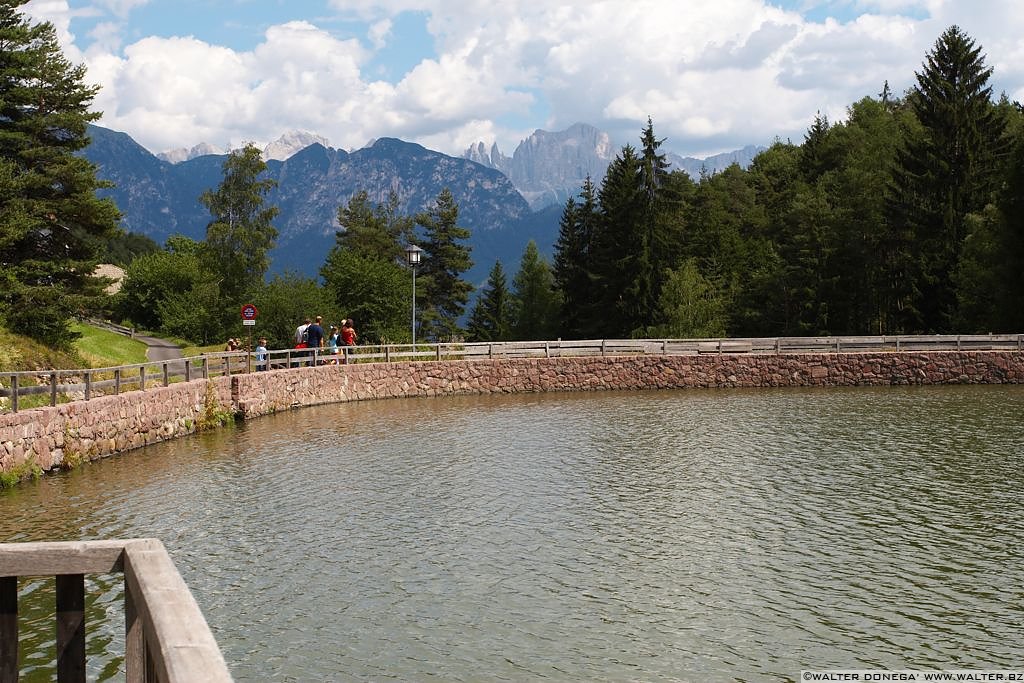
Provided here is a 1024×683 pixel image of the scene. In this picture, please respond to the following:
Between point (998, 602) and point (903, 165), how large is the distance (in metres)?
54.7

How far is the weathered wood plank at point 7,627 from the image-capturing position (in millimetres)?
4230

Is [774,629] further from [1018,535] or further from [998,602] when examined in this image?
[1018,535]

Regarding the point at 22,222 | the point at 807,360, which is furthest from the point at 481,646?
the point at 807,360

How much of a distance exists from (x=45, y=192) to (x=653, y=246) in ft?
159

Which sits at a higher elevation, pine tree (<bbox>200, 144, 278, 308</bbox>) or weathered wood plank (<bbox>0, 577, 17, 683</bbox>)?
pine tree (<bbox>200, 144, 278, 308</bbox>)

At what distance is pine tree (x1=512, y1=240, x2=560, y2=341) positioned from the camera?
94812 mm

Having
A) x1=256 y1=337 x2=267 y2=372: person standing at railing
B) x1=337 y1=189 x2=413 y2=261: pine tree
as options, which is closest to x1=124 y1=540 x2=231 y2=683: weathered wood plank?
x1=256 y1=337 x2=267 y2=372: person standing at railing

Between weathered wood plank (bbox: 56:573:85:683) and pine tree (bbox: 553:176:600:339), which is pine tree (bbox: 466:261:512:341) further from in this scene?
weathered wood plank (bbox: 56:573:85:683)

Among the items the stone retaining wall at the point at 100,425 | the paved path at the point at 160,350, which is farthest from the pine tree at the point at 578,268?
the stone retaining wall at the point at 100,425

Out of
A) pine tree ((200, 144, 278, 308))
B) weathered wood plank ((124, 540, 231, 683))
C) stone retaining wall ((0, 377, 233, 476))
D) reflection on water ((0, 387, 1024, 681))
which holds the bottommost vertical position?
reflection on water ((0, 387, 1024, 681))

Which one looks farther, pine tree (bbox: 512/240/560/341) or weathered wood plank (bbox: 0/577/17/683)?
pine tree (bbox: 512/240/560/341)

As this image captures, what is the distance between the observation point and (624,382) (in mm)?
40969

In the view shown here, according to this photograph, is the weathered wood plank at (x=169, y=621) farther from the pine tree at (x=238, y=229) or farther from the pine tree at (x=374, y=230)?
the pine tree at (x=374, y=230)

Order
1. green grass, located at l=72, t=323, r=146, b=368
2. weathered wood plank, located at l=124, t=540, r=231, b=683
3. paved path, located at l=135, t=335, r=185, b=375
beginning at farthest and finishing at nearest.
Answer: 1. paved path, located at l=135, t=335, r=185, b=375
2. green grass, located at l=72, t=323, r=146, b=368
3. weathered wood plank, located at l=124, t=540, r=231, b=683
